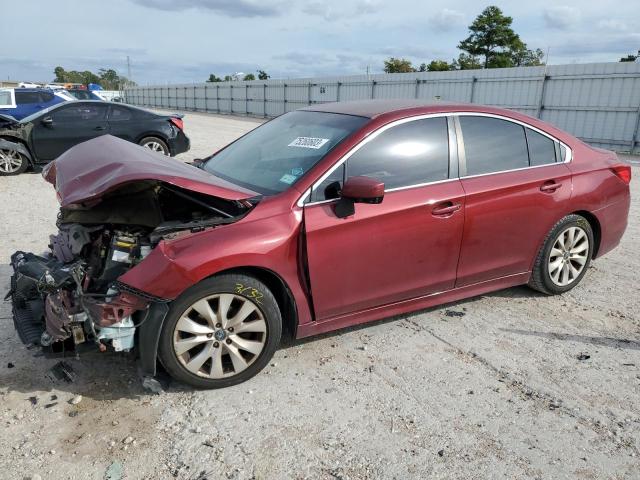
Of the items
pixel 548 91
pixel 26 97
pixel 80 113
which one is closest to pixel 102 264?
pixel 80 113

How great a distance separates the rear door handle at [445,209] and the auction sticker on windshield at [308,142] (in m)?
0.90

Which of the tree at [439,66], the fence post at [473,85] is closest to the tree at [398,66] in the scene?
the tree at [439,66]

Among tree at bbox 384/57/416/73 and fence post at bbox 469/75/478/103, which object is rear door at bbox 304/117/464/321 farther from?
tree at bbox 384/57/416/73

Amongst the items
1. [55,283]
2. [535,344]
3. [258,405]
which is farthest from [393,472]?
[55,283]

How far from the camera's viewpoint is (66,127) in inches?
423

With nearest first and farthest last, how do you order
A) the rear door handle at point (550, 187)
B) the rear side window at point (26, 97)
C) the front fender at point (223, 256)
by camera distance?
the front fender at point (223, 256)
the rear door handle at point (550, 187)
the rear side window at point (26, 97)

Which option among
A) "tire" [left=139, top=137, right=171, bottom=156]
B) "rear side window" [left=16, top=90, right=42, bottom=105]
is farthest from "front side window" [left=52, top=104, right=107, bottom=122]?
"rear side window" [left=16, top=90, right=42, bottom=105]

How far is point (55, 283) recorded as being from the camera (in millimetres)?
2979

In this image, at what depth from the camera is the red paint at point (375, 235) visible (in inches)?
119

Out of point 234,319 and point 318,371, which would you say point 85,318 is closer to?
point 234,319

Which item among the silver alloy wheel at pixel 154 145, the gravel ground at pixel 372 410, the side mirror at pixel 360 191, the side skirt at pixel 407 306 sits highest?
the side mirror at pixel 360 191

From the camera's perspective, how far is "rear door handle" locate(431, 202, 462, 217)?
366 centimetres

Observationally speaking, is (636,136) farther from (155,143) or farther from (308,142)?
(308,142)

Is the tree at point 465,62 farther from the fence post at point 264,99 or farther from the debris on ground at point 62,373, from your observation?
the debris on ground at point 62,373
